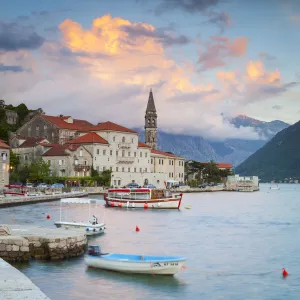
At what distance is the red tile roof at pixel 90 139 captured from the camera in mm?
108500

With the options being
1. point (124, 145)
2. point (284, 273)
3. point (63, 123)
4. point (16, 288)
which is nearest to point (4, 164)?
point (124, 145)

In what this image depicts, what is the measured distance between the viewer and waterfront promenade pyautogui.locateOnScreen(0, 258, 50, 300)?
15547mm

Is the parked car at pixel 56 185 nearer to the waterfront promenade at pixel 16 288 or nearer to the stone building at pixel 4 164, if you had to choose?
the stone building at pixel 4 164

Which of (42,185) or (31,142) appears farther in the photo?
(31,142)

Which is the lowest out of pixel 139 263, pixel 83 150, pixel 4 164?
pixel 139 263

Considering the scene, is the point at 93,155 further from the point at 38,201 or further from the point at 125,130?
the point at 38,201

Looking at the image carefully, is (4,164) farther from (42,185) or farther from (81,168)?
(81,168)

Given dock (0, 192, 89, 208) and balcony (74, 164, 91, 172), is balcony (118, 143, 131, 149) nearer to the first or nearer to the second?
balcony (74, 164, 91, 172)

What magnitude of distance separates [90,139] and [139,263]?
281 ft

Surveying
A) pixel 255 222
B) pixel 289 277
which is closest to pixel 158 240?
pixel 289 277

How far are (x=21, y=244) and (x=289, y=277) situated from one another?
12846 mm

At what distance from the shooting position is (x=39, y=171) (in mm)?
101688

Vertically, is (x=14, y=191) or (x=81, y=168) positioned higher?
(x=81, y=168)

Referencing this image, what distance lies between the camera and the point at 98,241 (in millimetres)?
35906
